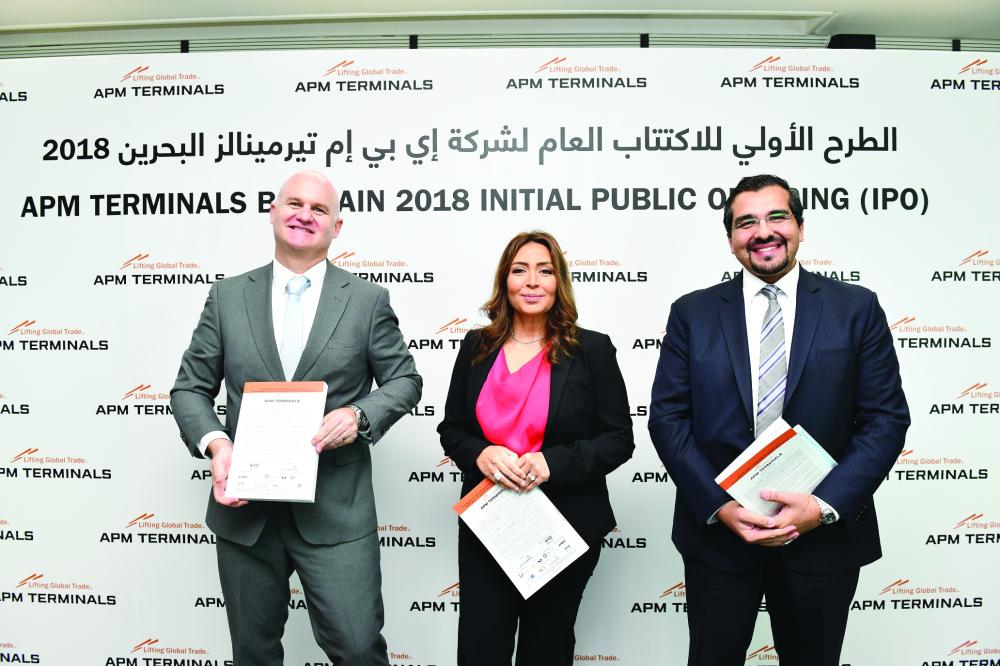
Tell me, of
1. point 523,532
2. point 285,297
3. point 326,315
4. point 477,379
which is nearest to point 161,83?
point 285,297

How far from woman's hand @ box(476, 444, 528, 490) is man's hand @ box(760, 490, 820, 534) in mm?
663

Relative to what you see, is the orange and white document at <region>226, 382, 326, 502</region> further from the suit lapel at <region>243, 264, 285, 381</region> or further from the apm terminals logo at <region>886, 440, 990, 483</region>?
the apm terminals logo at <region>886, 440, 990, 483</region>

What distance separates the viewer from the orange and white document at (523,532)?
5.75 feet

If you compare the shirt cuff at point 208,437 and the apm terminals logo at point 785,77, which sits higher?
the apm terminals logo at point 785,77

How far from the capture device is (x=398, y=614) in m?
2.84

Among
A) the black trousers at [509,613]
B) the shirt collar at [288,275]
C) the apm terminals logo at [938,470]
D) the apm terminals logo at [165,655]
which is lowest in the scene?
the apm terminals logo at [165,655]

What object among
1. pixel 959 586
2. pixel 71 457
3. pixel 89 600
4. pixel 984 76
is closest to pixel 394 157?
pixel 71 457

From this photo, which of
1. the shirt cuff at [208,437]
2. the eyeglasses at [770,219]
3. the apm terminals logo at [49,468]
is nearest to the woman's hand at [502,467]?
the shirt cuff at [208,437]

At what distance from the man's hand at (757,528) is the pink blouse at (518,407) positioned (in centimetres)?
58

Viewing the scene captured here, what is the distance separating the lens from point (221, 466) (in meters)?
1.67

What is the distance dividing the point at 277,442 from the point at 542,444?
775 millimetres

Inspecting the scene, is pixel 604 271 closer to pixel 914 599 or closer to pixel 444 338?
pixel 444 338

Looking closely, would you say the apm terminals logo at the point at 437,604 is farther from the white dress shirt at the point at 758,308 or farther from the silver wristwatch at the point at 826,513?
the silver wristwatch at the point at 826,513

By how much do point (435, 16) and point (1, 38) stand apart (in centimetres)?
243
